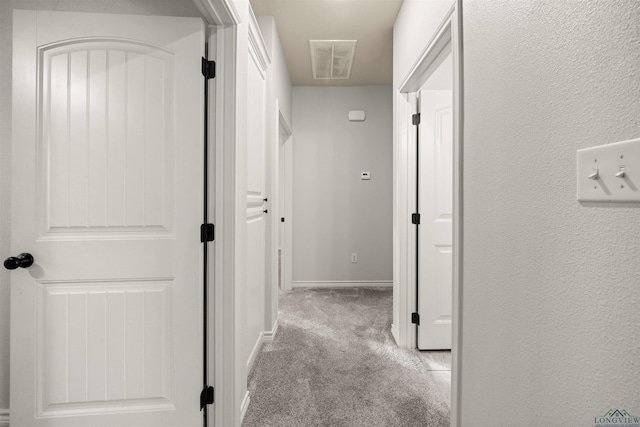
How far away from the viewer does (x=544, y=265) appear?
2.72 ft

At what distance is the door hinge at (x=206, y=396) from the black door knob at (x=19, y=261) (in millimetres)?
920

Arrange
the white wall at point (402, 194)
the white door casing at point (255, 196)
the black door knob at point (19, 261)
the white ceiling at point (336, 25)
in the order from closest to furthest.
Result: the black door knob at point (19, 261)
the white door casing at point (255, 196)
the white wall at point (402, 194)
the white ceiling at point (336, 25)

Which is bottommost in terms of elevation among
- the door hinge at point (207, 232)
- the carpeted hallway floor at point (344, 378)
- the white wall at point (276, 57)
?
the carpeted hallway floor at point (344, 378)

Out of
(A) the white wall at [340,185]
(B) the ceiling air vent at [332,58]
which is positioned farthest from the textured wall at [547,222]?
(A) the white wall at [340,185]

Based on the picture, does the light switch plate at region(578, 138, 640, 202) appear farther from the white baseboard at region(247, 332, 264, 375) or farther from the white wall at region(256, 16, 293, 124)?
the white wall at region(256, 16, 293, 124)

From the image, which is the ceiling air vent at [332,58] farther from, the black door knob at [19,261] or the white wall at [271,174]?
the black door knob at [19,261]

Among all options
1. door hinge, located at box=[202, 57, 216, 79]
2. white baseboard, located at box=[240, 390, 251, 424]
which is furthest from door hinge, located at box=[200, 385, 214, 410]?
door hinge, located at box=[202, 57, 216, 79]

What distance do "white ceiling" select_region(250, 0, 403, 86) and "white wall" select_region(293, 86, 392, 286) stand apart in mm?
574

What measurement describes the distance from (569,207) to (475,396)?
2.80 ft

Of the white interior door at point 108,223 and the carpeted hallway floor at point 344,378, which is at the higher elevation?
the white interior door at point 108,223

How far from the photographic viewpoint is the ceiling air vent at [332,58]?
120 inches

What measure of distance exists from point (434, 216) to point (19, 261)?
2.38m

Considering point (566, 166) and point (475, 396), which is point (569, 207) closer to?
point (566, 166)

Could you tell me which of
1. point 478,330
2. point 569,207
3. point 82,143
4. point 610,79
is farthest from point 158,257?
point 610,79
